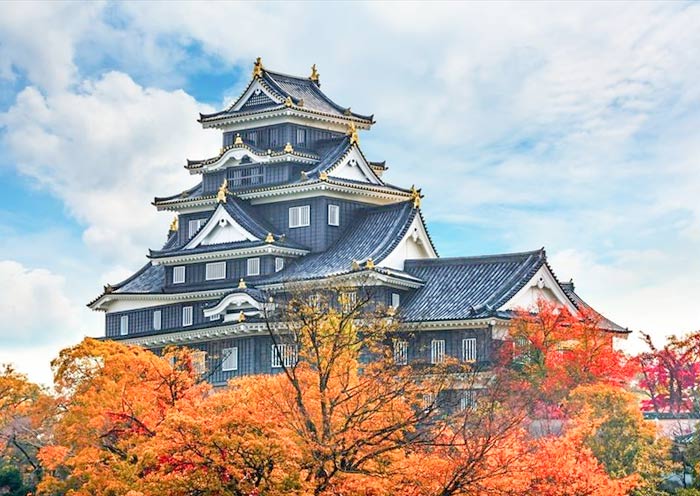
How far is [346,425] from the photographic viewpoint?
39.5 metres

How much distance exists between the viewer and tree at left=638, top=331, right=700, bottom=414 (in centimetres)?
6450

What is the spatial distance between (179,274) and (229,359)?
680 centimetres

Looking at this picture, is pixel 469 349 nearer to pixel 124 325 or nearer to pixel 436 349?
pixel 436 349

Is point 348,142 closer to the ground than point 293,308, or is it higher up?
higher up

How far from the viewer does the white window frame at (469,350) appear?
57.9 m

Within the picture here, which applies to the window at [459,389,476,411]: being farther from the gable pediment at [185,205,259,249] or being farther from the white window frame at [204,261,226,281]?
the white window frame at [204,261,226,281]

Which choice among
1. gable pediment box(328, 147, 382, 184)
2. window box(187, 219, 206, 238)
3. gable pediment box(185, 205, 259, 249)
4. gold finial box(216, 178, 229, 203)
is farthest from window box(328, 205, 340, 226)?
window box(187, 219, 206, 238)

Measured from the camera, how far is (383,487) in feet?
126

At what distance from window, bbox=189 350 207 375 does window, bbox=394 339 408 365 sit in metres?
8.50

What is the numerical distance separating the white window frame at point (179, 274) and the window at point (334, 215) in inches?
301

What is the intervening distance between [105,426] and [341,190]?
2246 centimetres

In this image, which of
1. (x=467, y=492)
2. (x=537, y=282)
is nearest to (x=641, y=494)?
(x=467, y=492)

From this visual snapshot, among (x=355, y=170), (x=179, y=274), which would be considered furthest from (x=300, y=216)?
(x=179, y=274)

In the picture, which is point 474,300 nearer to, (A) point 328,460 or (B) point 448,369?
(B) point 448,369
